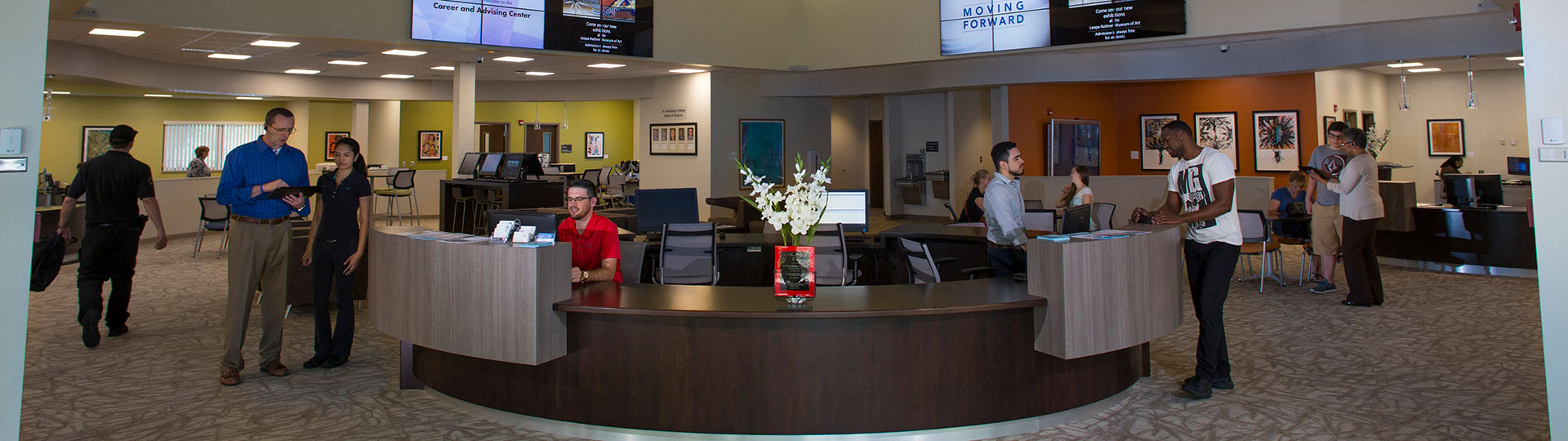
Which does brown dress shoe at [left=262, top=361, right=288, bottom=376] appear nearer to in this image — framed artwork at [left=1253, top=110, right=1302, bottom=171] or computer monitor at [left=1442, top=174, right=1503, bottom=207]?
computer monitor at [left=1442, top=174, right=1503, bottom=207]

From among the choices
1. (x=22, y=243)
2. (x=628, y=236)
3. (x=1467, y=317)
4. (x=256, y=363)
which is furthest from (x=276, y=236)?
(x=1467, y=317)

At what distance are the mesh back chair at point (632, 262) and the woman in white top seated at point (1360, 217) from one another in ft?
17.3

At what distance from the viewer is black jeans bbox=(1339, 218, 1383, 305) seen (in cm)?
654

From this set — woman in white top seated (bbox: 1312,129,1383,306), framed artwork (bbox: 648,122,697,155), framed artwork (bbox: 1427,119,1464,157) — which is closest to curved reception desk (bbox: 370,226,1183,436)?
woman in white top seated (bbox: 1312,129,1383,306)

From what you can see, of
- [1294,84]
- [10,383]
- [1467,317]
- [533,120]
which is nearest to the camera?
[10,383]

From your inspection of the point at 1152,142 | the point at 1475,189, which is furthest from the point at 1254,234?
the point at 1152,142

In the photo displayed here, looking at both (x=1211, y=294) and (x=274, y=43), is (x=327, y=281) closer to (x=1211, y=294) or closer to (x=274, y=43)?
(x=1211, y=294)

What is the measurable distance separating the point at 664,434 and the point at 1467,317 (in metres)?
5.78

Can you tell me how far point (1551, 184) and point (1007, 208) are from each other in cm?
223

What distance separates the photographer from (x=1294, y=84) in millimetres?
11422

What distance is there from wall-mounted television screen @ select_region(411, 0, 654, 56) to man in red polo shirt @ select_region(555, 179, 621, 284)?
5.53 meters

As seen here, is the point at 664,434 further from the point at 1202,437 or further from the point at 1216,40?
the point at 1216,40

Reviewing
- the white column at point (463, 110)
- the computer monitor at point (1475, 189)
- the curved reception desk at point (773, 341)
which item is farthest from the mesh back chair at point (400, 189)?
the computer monitor at point (1475, 189)

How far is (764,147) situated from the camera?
13.2 metres
